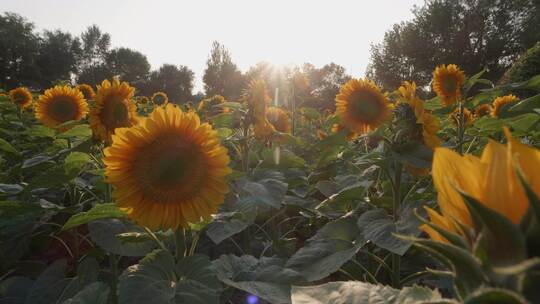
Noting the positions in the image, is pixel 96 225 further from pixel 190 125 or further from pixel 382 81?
pixel 382 81

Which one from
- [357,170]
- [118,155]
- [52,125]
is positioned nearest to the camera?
[118,155]

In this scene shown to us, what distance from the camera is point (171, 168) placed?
1692 millimetres

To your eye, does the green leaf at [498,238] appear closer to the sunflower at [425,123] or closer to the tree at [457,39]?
the sunflower at [425,123]

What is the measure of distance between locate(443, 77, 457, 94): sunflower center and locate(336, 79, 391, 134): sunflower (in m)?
1.20

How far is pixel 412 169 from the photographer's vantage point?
1.95 metres

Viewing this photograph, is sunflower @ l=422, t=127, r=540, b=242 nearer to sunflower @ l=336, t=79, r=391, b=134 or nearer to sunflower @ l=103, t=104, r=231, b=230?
sunflower @ l=103, t=104, r=231, b=230

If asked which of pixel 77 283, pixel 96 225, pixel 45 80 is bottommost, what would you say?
pixel 77 283

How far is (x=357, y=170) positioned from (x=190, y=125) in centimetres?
138

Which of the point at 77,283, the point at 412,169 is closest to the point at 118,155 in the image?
the point at 77,283

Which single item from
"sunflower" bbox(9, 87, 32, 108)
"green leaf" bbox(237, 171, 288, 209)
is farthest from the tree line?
"green leaf" bbox(237, 171, 288, 209)

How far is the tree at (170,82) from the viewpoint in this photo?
50.9m

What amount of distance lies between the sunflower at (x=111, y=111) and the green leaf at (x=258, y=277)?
1089 millimetres

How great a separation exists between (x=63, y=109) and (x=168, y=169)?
7.92ft

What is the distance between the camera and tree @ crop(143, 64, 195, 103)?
5094cm
